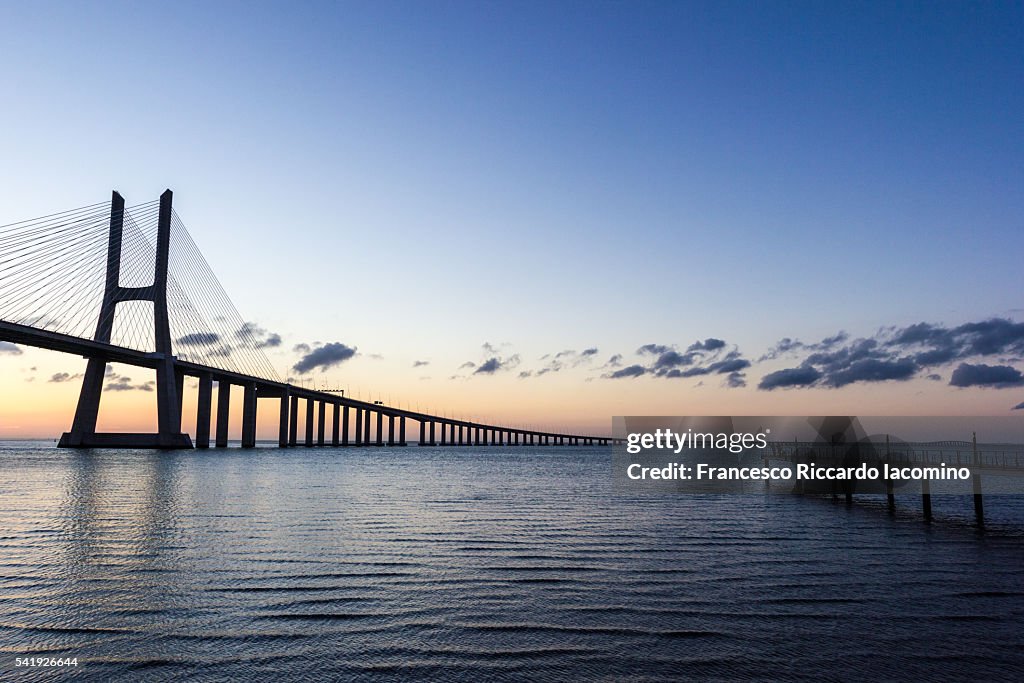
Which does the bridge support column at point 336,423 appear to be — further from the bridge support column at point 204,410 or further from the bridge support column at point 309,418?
the bridge support column at point 204,410

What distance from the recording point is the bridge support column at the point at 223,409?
98.9 m

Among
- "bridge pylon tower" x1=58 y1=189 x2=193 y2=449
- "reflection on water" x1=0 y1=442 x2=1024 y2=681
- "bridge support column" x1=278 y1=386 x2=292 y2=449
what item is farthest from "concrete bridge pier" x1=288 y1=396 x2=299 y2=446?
"reflection on water" x1=0 y1=442 x2=1024 y2=681

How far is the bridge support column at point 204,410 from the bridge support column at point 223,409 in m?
6.03

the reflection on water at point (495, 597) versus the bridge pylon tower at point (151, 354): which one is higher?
the bridge pylon tower at point (151, 354)

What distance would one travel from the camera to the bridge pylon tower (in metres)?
71.4

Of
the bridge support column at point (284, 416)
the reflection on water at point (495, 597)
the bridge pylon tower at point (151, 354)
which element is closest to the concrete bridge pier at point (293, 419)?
the bridge support column at point (284, 416)

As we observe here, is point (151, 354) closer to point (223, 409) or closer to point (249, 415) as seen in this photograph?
point (223, 409)

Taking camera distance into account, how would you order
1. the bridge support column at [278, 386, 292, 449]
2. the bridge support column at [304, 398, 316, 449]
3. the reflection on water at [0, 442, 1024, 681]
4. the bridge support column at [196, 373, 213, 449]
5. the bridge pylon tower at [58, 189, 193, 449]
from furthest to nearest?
1. the bridge support column at [304, 398, 316, 449]
2. the bridge support column at [278, 386, 292, 449]
3. the bridge support column at [196, 373, 213, 449]
4. the bridge pylon tower at [58, 189, 193, 449]
5. the reflection on water at [0, 442, 1024, 681]

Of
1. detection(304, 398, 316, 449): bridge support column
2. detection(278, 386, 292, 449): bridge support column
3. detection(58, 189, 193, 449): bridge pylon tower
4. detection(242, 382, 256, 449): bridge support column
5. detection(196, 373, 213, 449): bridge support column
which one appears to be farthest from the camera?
detection(304, 398, 316, 449): bridge support column

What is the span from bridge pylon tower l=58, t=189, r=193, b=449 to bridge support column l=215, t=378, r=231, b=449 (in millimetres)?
16851

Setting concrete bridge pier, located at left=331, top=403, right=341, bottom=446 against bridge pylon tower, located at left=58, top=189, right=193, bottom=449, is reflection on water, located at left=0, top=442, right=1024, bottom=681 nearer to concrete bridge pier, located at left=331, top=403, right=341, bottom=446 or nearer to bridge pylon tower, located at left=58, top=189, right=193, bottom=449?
bridge pylon tower, located at left=58, top=189, right=193, bottom=449

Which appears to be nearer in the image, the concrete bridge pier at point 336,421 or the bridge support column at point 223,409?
the bridge support column at point 223,409

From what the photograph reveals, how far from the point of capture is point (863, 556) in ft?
57.6

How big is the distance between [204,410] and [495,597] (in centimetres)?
8766
